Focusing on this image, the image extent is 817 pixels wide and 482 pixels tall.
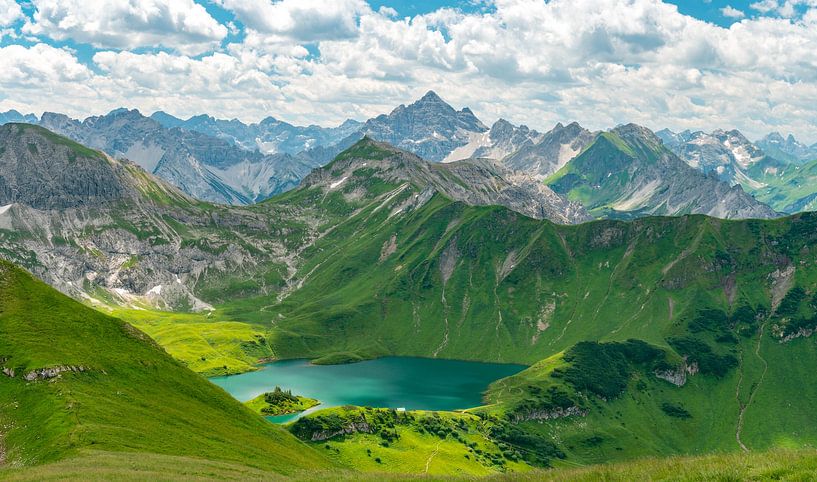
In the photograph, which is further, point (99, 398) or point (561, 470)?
point (99, 398)

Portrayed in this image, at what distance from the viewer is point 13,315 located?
408 feet

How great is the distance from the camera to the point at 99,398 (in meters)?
110

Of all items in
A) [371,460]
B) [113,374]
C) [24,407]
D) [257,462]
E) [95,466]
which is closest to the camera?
[95,466]

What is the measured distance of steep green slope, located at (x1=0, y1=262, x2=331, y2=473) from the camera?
96.2 m

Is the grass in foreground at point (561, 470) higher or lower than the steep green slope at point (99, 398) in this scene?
lower

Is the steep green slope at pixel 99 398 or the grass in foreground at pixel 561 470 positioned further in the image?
the steep green slope at pixel 99 398

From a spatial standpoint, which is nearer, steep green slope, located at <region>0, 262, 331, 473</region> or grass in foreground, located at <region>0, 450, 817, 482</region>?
grass in foreground, located at <region>0, 450, 817, 482</region>

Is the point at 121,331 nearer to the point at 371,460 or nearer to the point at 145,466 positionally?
the point at 145,466

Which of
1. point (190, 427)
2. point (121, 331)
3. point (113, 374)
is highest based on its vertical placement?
point (121, 331)

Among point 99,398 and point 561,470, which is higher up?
point 99,398

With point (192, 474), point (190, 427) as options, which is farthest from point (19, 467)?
point (190, 427)

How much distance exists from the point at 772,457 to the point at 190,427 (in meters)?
90.3

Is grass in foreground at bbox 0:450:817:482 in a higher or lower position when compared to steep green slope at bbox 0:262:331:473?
lower

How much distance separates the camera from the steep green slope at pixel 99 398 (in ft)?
316
